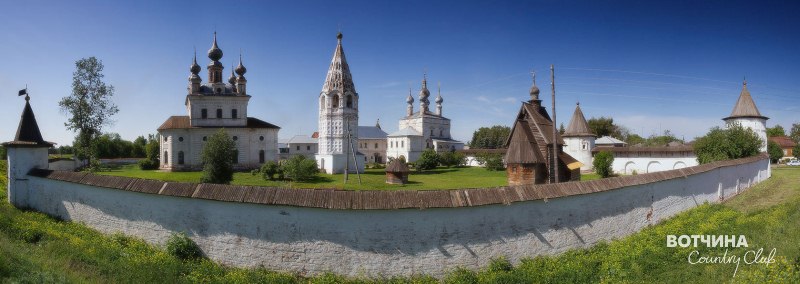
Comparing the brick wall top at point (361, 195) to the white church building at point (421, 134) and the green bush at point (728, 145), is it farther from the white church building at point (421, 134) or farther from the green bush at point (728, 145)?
the white church building at point (421, 134)

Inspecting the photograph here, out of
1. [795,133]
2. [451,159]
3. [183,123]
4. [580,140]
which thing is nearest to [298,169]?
[183,123]

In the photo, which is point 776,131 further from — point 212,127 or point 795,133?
point 212,127

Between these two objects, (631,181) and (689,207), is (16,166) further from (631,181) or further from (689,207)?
(689,207)

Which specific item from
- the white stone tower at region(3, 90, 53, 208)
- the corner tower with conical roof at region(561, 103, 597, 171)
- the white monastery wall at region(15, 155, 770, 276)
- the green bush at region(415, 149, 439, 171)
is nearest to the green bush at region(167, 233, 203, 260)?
the white monastery wall at region(15, 155, 770, 276)

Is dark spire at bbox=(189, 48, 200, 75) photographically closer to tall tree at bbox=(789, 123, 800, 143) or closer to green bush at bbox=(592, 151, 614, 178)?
green bush at bbox=(592, 151, 614, 178)

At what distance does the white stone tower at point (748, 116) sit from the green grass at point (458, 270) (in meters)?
24.1

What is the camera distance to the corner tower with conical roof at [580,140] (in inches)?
1308

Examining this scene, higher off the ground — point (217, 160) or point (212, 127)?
point (212, 127)

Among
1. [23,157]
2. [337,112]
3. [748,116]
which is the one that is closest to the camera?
[23,157]

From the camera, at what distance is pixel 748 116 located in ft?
94.2

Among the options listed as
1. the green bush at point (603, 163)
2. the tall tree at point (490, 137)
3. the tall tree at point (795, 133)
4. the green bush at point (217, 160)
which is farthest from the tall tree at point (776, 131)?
the green bush at point (217, 160)

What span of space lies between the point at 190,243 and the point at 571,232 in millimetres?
8166

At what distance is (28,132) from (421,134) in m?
42.9

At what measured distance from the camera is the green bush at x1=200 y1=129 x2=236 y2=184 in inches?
703
